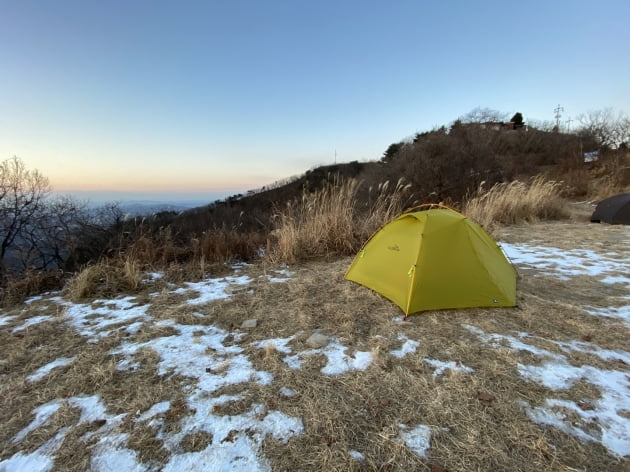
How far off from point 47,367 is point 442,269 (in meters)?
3.40

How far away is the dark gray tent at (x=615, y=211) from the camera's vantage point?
736 cm

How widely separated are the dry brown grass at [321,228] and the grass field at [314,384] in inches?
59.4

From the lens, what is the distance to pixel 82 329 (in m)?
2.73

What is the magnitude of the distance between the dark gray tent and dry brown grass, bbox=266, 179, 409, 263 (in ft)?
21.6

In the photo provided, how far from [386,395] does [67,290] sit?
3.98 m

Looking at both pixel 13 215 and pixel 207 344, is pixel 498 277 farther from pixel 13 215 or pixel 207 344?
pixel 13 215

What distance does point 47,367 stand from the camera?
217cm

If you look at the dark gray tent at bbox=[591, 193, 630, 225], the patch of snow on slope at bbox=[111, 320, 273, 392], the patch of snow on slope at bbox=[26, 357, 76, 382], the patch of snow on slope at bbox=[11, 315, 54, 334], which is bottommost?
the patch of snow on slope at bbox=[111, 320, 273, 392]

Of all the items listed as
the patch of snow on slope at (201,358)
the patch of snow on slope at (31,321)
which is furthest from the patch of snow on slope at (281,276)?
the patch of snow on slope at (31,321)

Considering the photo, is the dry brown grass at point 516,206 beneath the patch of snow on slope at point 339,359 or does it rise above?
above

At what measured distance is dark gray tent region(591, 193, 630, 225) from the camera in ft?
24.2

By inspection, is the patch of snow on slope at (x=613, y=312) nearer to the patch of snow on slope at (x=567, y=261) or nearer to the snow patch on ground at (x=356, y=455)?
the patch of snow on slope at (x=567, y=261)

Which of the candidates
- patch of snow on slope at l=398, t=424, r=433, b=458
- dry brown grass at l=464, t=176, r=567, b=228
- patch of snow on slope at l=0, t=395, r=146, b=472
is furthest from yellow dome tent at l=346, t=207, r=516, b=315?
dry brown grass at l=464, t=176, r=567, b=228

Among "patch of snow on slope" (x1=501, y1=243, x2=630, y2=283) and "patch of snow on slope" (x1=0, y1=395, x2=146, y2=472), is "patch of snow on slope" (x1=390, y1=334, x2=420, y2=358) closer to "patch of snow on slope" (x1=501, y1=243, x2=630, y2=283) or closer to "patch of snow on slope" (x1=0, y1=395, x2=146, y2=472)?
"patch of snow on slope" (x1=0, y1=395, x2=146, y2=472)
